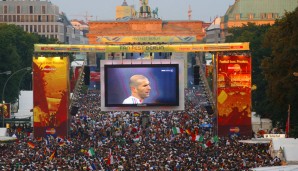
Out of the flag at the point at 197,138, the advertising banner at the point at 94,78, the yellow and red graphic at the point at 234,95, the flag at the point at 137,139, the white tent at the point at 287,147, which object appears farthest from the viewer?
the advertising banner at the point at 94,78

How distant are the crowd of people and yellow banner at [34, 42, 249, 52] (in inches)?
214

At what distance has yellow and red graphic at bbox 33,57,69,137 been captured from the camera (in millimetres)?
88312

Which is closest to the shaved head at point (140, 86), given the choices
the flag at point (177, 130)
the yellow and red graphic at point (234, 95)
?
the flag at point (177, 130)

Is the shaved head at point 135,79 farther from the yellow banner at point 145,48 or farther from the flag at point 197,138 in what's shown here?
the flag at point 197,138

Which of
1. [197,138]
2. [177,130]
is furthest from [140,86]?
[197,138]

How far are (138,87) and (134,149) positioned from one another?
58.7ft

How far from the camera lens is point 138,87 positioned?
90875mm

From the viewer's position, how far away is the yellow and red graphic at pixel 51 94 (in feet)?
290

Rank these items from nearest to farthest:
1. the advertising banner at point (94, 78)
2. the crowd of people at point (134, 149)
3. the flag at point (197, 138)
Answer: the crowd of people at point (134, 149) < the flag at point (197, 138) < the advertising banner at point (94, 78)

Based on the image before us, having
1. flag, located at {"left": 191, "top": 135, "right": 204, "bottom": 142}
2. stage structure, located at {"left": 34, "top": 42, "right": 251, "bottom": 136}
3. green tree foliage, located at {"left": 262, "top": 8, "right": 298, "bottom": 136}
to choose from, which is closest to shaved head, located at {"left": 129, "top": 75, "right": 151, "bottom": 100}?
stage structure, located at {"left": 34, "top": 42, "right": 251, "bottom": 136}

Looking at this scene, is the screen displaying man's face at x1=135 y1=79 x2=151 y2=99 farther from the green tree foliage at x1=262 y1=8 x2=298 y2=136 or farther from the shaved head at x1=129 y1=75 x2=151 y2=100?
the green tree foliage at x1=262 y1=8 x2=298 y2=136

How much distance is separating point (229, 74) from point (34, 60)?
1297 centimetres

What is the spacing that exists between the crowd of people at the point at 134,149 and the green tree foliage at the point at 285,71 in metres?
3.74

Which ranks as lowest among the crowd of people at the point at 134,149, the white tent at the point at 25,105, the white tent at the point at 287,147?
the crowd of people at the point at 134,149
